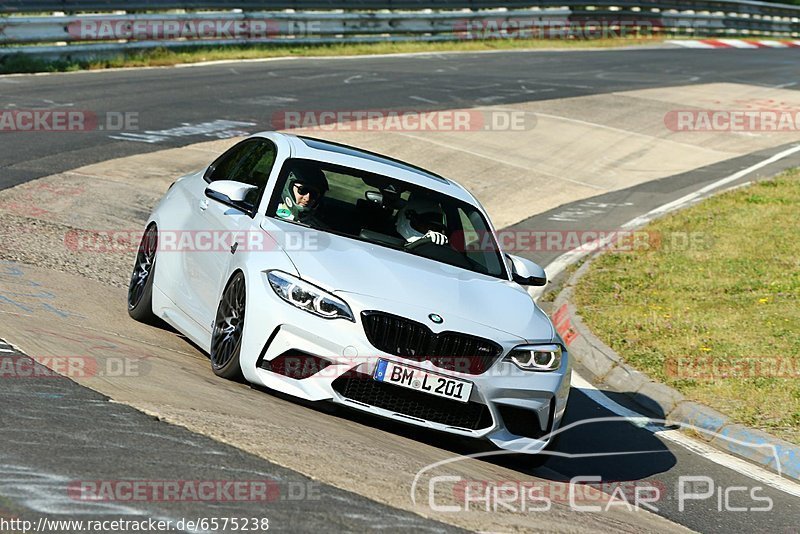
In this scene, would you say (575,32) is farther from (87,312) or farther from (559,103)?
(87,312)

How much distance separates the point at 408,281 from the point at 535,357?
87cm

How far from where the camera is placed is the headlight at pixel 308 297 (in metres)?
6.84

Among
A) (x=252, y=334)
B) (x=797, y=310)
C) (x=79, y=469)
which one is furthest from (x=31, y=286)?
(x=797, y=310)

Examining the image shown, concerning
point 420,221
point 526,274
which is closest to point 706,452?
point 526,274

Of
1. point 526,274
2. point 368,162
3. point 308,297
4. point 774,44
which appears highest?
point 368,162

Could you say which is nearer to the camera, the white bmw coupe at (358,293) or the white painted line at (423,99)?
the white bmw coupe at (358,293)

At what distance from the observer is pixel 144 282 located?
9078 millimetres

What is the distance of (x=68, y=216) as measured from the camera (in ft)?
40.2

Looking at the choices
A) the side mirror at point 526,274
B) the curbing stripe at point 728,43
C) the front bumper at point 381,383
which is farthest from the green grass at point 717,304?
the curbing stripe at point 728,43

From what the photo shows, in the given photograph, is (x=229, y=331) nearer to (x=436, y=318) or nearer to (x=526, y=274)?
(x=436, y=318)

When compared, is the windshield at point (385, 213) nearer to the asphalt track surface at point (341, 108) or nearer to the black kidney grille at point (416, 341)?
the black kidney grille at point (416, 341)

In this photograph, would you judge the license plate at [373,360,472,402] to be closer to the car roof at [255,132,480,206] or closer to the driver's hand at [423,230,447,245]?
the driver's hand at [423,230,447,245]

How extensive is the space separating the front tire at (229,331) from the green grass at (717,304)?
374 cm

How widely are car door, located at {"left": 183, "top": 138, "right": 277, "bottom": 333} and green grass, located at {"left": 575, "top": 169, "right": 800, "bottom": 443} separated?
3608mm
